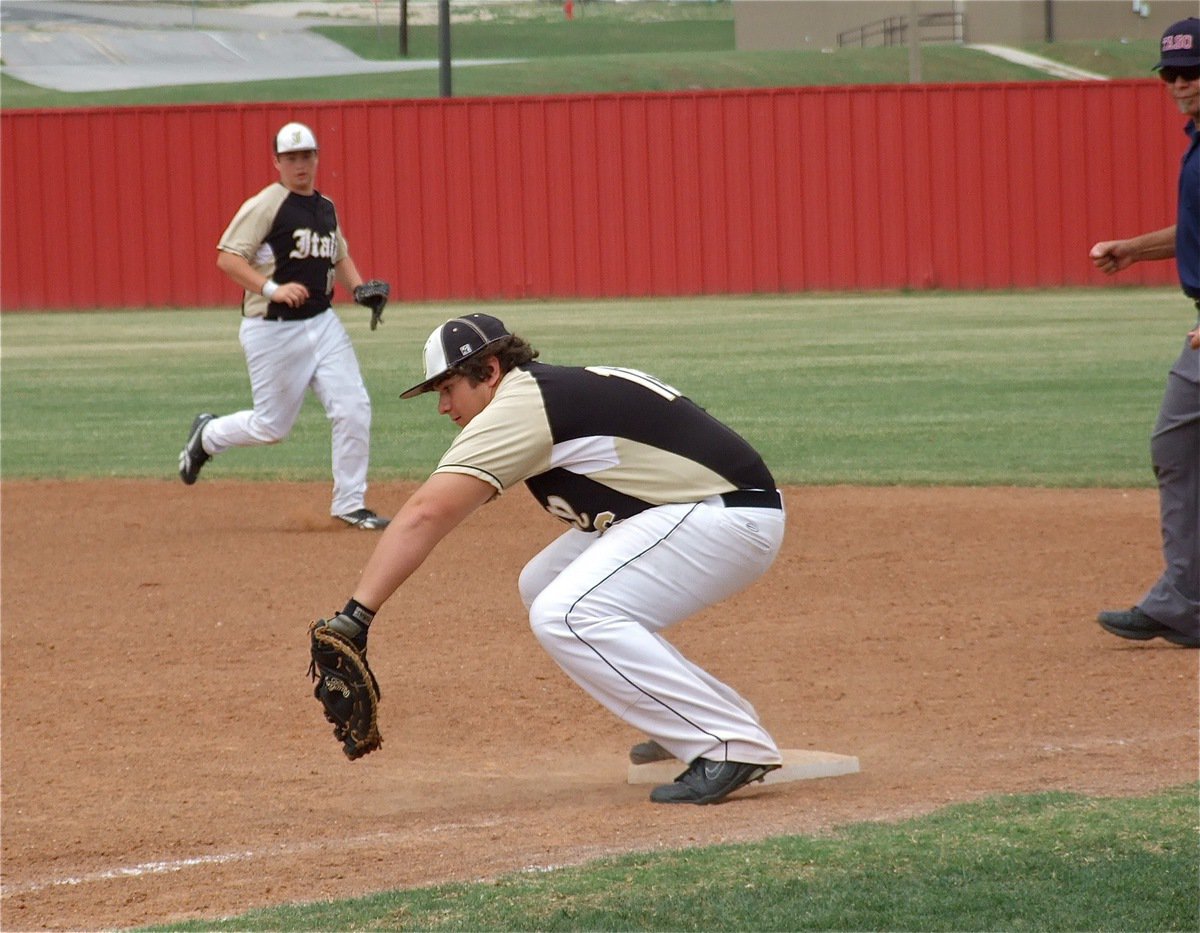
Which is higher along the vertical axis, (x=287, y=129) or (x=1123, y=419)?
(x=287, y=129)

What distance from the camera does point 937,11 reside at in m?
57.4

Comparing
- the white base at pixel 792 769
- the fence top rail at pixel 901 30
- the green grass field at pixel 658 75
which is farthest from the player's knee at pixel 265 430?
the fence top rail at pixel 901 30

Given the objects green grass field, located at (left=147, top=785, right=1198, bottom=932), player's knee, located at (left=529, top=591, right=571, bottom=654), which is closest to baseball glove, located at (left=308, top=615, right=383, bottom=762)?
player's knee, located at (left=529, top=591, right=571, bottom=654)

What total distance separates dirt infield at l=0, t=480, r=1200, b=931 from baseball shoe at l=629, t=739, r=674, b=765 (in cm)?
→ 12

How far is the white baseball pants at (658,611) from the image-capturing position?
475cm

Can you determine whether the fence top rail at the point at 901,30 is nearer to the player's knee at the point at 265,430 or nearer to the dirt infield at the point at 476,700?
the dirt infield at the point at 476,700

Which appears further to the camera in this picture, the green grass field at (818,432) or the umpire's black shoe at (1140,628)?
the umpire's black shoe at (1140,628)

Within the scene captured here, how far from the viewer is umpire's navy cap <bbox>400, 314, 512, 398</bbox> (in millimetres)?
4680

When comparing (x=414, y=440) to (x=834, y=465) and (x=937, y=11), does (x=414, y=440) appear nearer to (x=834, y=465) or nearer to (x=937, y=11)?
(x=834, y=465)

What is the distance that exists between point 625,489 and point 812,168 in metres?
23.8

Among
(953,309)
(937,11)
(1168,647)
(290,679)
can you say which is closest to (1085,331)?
(953,309)

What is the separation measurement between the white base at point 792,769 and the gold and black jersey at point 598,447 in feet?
2.56

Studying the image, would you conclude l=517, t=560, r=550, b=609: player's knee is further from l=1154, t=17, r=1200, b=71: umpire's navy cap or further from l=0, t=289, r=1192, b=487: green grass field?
l=0, t=289, r=1192, b=487: green grass field

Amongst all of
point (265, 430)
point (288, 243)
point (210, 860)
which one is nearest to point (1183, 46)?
point (210, 860)
